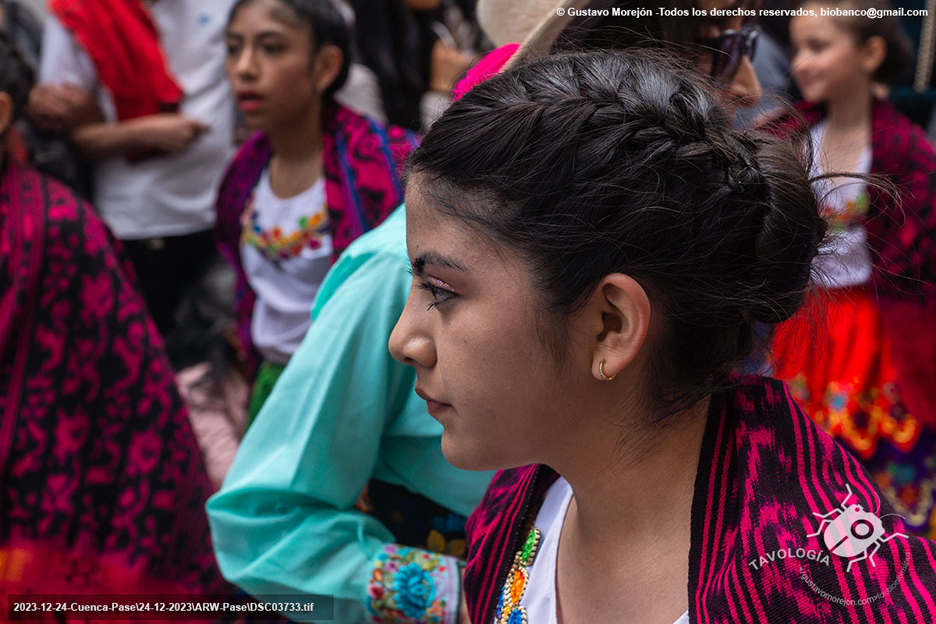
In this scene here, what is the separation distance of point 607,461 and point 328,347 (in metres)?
0.57

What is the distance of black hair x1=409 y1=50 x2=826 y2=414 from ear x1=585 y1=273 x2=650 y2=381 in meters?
0.02

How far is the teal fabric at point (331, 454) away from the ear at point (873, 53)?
2.39 m

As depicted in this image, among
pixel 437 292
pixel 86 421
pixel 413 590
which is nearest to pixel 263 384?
pixel 86 421

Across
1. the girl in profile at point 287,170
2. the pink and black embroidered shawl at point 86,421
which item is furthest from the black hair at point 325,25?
the pink and black embroidered shawl at point 86,421

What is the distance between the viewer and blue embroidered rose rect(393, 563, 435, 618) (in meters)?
1.43

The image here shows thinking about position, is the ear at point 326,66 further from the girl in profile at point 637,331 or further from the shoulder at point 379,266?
the girl in profile at point 637,331

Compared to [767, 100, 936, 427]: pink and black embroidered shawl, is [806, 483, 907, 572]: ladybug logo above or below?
above

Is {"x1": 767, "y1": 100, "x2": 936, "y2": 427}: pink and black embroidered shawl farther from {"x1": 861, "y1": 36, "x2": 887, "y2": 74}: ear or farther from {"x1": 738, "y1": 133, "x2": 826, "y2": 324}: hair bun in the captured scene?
{"x1": 738, "y1": 133, "x2": 826, "y2": 324}: hair bun

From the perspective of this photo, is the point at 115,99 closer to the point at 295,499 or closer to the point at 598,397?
the point at 295,499

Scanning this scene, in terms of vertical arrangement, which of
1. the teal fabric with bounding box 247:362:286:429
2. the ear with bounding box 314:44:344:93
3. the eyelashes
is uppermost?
the eyelashes

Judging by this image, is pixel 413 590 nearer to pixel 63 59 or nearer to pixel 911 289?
pixel 911 289

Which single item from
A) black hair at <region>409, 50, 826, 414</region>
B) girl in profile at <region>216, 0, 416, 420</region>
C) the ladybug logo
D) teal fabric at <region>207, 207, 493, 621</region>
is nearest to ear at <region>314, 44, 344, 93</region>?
girl in profile at <region>216, 0, 416, 420</region>

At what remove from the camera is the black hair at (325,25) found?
3023 millimetres

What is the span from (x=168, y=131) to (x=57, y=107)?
1.30 feet
